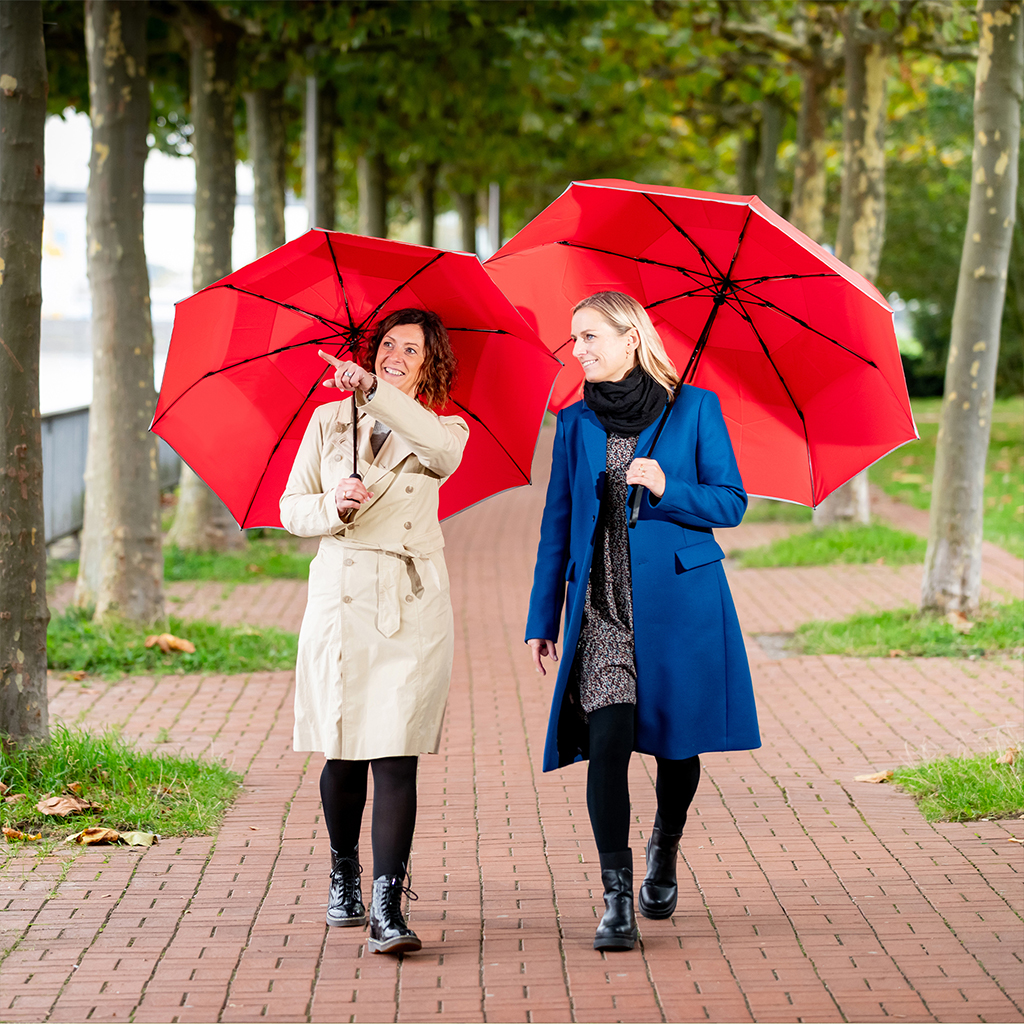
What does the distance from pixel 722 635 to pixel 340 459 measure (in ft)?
4.06

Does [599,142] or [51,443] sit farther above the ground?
[599,142]

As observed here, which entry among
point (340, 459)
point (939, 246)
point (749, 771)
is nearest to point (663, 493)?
point (340, 459)

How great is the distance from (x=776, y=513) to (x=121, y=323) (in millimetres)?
9015

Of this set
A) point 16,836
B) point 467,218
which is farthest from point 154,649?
point 467,218

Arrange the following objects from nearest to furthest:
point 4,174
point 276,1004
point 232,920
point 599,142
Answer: point 276,1004 → point 232,920 → point 4,174 → point 599,142

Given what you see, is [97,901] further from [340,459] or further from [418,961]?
[340,459]

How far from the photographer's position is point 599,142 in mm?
21766

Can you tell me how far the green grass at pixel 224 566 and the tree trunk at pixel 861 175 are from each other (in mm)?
5162

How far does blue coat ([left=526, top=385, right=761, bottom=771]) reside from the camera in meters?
4.09

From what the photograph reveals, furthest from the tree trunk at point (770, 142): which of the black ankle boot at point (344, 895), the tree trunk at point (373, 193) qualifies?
the black ankle boot at point (344, 895)

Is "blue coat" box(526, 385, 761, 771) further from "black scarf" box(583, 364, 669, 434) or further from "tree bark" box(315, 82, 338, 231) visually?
"tree bark" box(315, 82, 338, 231)

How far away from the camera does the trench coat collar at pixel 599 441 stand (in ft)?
13.5

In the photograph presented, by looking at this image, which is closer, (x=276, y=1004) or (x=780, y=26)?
(x=276, y=1004)

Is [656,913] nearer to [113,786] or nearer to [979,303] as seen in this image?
[113,786]
